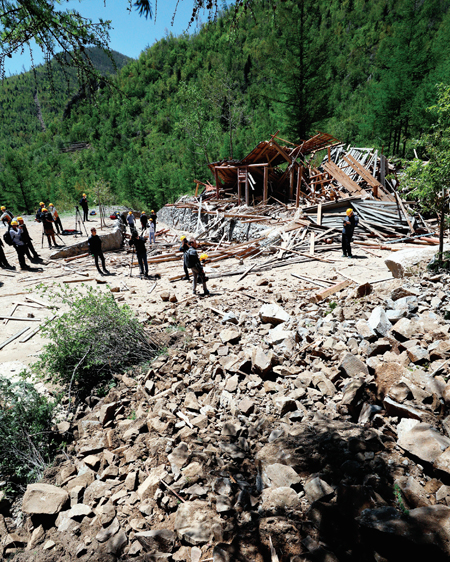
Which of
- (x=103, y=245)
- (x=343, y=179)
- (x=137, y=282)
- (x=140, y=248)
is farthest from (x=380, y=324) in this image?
(x=103, y=245)

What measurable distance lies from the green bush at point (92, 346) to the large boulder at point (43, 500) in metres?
1.97

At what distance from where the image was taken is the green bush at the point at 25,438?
12.7 ft

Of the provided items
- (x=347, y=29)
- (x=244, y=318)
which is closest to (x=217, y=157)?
(x=244, y=318)

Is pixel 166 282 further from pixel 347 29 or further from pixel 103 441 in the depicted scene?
pixel 347 29

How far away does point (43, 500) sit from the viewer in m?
3.19

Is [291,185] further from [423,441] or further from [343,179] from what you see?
[423,441]

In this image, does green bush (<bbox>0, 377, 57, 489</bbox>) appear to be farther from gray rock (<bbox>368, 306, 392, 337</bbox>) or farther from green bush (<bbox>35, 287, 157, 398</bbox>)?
gray rock (<bbox>368, 306, 392, 337</bbox>)

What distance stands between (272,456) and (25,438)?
3515 mm

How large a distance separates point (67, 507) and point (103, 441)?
0.89 meters

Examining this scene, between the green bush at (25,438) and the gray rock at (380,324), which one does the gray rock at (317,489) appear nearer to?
the gray rock at (380,324)

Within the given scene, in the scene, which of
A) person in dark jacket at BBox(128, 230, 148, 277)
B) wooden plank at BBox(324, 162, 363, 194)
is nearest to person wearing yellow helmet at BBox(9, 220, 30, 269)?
person in dark jacket at BBox(128, 230, 148, 277)

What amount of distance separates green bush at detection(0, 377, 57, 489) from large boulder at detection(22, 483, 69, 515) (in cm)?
63

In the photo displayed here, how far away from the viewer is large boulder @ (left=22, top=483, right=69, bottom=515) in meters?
3.12

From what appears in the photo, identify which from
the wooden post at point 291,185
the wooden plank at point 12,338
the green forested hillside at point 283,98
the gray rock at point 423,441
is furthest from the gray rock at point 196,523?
the wooden post at point 291,185
